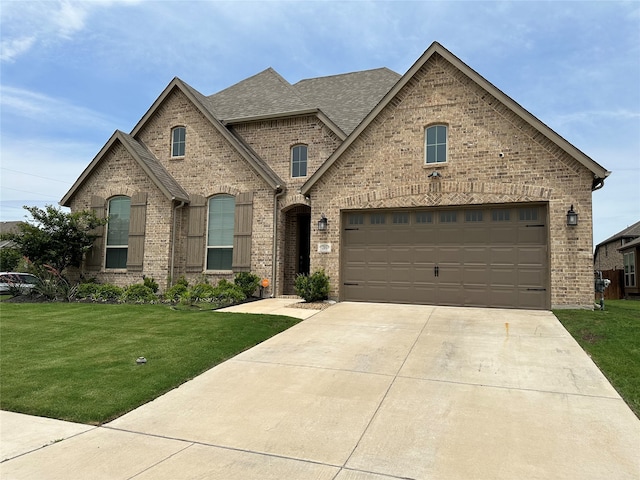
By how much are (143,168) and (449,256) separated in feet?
A: 36.7

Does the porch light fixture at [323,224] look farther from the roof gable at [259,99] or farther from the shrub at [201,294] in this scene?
the roof gable at [259,99]

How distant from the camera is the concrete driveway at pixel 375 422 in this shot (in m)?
3.84

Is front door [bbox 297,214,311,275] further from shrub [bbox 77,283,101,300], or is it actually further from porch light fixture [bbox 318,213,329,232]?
shrub [bbox 77,283,101,300]

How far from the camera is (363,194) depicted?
12992mm

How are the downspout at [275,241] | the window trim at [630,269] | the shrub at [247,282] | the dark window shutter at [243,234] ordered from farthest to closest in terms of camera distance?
the window trim at [630,269] < the dark window shutter at [243,234] < the downspout at [275,241] < the shrub at [247,282]

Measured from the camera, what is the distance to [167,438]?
4555 mm

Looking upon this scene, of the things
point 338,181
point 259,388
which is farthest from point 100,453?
point 338,181

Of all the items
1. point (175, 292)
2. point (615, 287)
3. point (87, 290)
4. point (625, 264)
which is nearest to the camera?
point (175, 292)

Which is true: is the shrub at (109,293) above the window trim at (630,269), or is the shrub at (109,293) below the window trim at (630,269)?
below

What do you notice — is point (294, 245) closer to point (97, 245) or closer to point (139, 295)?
point (139, 295)

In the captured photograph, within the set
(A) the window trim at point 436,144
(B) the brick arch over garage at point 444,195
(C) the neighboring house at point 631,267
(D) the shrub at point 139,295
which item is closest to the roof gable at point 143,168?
(D) the shrub at point 139,295

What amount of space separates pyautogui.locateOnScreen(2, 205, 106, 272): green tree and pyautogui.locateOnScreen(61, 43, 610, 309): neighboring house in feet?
2.41

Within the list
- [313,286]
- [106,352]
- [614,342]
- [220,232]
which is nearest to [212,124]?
[220,232]

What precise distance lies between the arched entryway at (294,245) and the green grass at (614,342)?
28.9 feet
